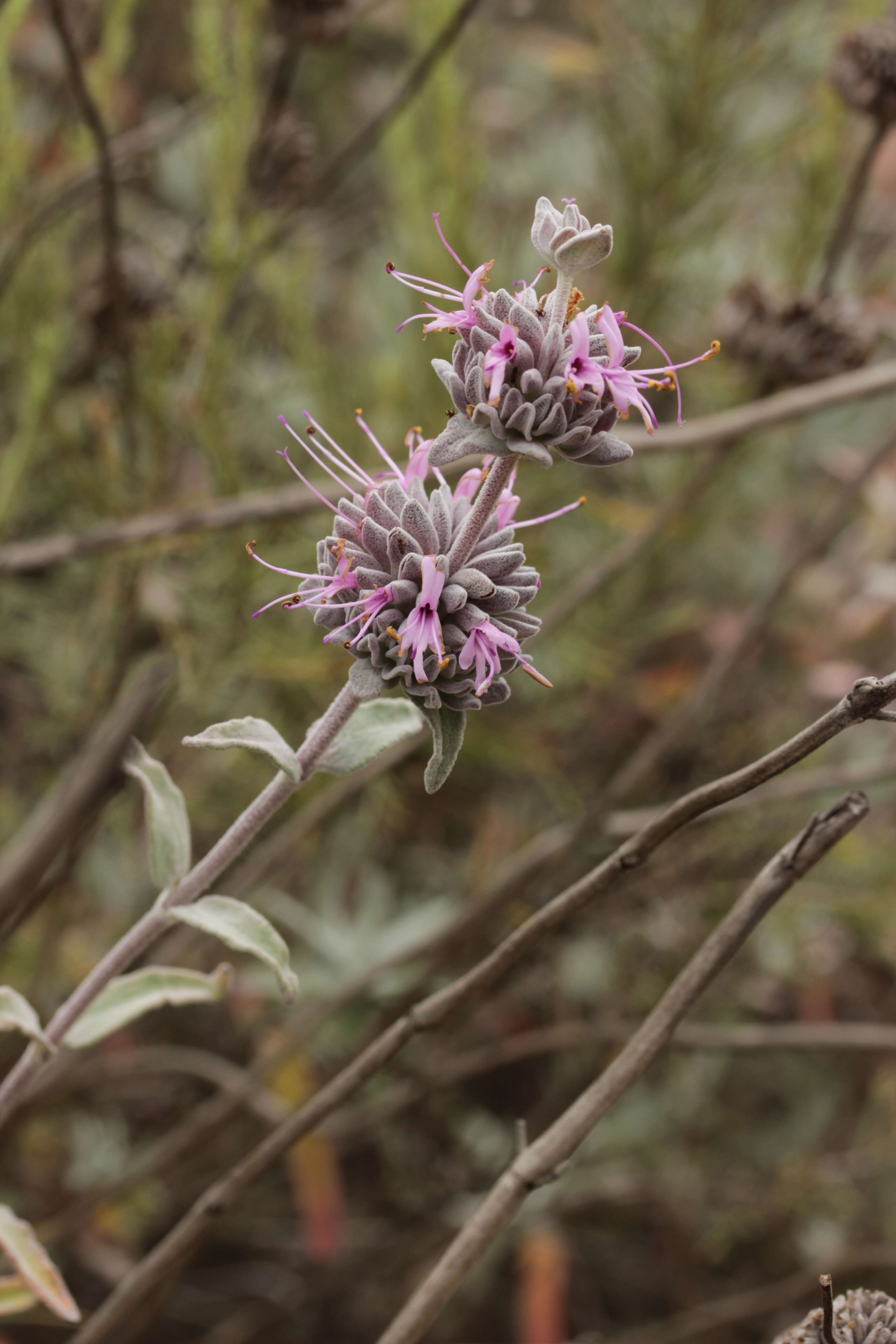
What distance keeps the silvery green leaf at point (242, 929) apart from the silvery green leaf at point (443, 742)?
0.08 meters

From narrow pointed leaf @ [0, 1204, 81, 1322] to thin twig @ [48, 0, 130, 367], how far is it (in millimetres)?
556

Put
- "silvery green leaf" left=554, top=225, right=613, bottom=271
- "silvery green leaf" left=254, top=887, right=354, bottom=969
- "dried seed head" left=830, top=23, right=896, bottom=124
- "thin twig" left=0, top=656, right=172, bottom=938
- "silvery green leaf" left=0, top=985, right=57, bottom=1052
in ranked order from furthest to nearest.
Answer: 1. "silvery green leaf" left=254, top=887, right=354, bottom=969
2. "dried seed head" left=830, top=23, right=896, bottom=124
3. "thin twig" left=0, top=656, right=172, bottom=938
4. "silvery green leaf" left=0, top=985, right=57, bottom=1052
5. "silvery green leaf" left=554, top=225, right=613, bottom=271

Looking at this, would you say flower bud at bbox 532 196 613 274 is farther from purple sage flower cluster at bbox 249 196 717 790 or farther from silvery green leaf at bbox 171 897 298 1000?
silvery green leaf at bbox 171 897 298 1000

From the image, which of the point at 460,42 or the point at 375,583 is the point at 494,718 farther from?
the point at 375,583

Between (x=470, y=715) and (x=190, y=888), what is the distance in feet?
2.08

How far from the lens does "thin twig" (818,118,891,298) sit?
84 cm

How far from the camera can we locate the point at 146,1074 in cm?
99

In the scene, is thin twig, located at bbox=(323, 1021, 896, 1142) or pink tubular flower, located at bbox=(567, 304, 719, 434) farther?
thin twig, located at bbox=(323, 1021, 896, 1142)

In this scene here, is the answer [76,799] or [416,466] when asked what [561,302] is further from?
[76,799]

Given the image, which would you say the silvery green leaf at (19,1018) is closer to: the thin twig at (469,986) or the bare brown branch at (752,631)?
the thin twig at (469,986)

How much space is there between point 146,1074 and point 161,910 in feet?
2.17

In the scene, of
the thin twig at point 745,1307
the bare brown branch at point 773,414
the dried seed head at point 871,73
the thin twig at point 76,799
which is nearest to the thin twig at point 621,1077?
the thin twig at point 76,799

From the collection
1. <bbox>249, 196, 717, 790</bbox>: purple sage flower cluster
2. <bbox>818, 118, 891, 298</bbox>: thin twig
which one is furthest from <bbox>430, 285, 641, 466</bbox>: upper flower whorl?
<bbox>818, 118, 891, 298</bbox>: thin twig

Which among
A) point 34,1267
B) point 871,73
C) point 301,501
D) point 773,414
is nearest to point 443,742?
point 34,1267
